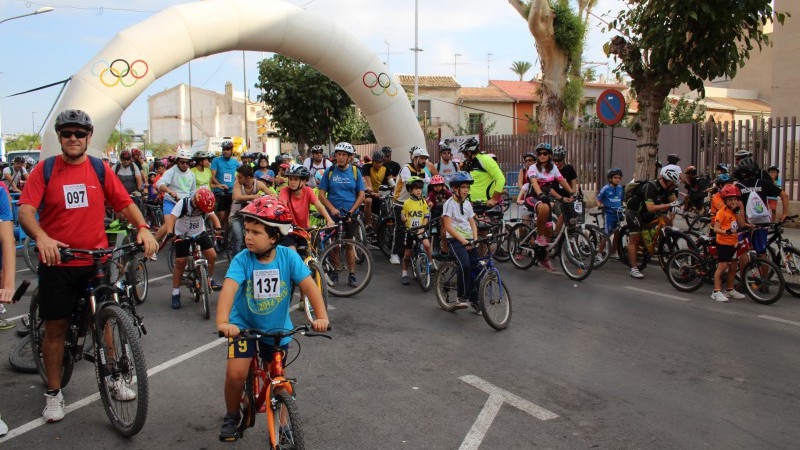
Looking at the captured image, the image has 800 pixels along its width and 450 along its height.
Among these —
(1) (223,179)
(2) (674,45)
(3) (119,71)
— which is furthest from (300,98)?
(2) (674,45)

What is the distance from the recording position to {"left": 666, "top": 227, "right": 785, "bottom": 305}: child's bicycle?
833 cm

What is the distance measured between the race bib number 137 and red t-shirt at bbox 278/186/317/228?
145 inches

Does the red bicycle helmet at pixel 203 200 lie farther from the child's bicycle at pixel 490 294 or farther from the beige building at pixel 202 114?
the beige building at pixel 202 114

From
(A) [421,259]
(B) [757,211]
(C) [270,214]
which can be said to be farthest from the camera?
(A) [421,259]

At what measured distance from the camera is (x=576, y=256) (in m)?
9.88

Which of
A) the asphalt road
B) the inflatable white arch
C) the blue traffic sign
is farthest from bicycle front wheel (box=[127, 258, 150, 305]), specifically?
the blue traffic sign

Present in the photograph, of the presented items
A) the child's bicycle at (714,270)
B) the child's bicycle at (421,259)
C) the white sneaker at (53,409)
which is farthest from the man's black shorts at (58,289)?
the child's bicycle at (714,270)

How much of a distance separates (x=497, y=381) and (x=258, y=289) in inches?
95.6

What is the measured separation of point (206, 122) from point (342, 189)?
73570mm

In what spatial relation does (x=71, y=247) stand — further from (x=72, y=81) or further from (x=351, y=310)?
(x=72, y=81)

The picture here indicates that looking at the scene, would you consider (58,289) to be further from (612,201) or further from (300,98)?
(300,98)

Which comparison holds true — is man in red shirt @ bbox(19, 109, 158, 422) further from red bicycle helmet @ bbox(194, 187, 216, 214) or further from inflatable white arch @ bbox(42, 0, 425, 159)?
inflatable white arch @ bbox(42, 0, 425, 159)

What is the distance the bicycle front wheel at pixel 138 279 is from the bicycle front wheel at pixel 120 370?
3912 millimetres

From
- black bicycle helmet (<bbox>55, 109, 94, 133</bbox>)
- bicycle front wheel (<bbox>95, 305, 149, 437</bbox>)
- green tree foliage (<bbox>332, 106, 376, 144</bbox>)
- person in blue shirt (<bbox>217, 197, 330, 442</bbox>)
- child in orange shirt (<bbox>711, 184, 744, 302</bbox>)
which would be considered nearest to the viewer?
person in blue shirt (<bbox>217, 197, 330, 442</bbox>)
